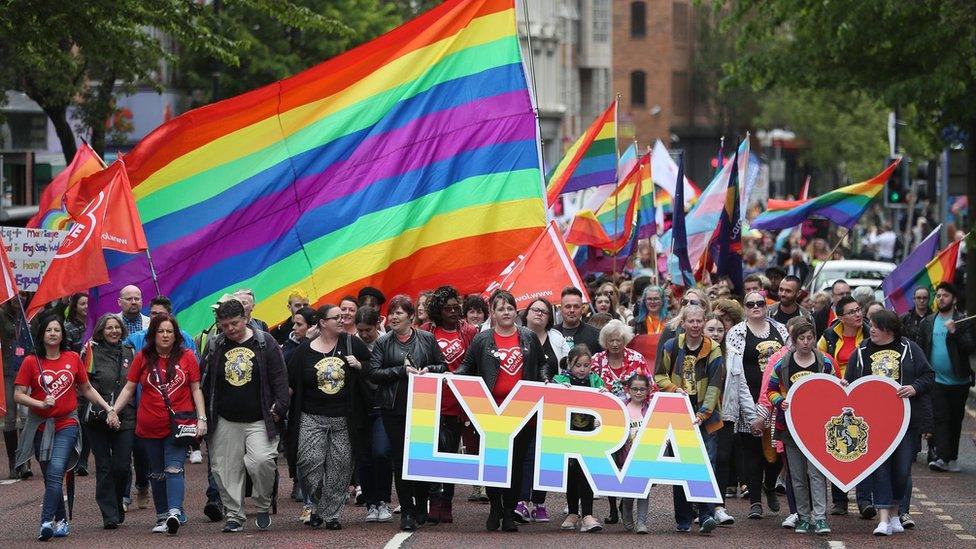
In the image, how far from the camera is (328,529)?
13.3m

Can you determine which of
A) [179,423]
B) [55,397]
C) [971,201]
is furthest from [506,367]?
[971,201]

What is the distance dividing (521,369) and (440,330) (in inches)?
39.4

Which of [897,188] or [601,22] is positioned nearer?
[897,188]

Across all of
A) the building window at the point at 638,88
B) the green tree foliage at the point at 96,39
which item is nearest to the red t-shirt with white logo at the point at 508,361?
the green tree foliage at the point at 96,39

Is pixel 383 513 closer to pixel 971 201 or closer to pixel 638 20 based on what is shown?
pixel 971 201

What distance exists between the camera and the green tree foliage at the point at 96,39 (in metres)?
18.2

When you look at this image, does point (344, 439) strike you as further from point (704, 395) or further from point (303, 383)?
point (704, 395)

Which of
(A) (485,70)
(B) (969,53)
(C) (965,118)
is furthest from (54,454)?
(C) (965,118)

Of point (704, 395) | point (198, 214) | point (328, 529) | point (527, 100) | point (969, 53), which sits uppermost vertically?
point (969, 53)

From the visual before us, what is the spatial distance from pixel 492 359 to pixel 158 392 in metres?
2.44

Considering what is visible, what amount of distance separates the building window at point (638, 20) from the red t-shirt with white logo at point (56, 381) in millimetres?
83637

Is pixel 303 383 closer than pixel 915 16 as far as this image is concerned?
Yes

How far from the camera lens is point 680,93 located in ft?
320

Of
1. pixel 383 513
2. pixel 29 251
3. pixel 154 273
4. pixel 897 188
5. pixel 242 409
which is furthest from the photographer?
pixel 897 188
